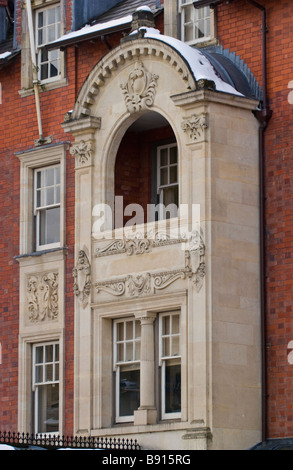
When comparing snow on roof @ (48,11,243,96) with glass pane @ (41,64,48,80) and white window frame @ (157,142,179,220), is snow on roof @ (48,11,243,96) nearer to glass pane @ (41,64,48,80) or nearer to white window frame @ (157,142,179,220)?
white window frame @ (157,142,179,220)

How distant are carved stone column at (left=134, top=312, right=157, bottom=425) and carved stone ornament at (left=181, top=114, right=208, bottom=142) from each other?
11.6ft

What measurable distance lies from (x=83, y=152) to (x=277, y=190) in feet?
14.7

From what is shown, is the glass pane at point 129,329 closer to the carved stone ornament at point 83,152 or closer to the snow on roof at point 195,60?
the carved stone ornament at point 83,152

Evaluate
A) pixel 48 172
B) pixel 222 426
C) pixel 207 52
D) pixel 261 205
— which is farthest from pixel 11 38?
pixel 222 426

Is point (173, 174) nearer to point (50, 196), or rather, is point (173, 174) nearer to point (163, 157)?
point (163, 157)

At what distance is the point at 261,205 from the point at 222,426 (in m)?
4.33

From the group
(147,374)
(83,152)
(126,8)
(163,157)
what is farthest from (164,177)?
(147,374)

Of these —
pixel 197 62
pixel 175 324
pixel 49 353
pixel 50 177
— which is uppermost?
pixel 197 62

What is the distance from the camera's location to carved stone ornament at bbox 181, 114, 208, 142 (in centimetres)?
3103

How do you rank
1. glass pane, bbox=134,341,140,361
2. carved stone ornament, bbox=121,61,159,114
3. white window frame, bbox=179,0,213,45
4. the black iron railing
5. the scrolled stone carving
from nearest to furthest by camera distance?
the black iron railing < the scrolled stone carving < glass pane, bbox=134,341,140,361 < carved stone ornament, bbox=121,61,159,114 < white window frame, bbox=179,0,213,45

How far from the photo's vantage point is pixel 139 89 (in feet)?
107

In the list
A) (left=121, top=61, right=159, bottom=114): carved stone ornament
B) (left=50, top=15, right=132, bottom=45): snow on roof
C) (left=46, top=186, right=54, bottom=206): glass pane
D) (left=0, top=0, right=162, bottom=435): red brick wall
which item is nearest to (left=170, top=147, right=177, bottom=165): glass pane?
(left=121, top=61, right=159, bottom=114): carved stone ornament

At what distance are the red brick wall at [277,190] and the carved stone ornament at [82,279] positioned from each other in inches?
154

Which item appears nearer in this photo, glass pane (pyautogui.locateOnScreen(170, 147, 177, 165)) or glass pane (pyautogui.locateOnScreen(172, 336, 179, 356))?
glass pane (pyautogui.locateOnScreen(172, 336, 179, 356))
